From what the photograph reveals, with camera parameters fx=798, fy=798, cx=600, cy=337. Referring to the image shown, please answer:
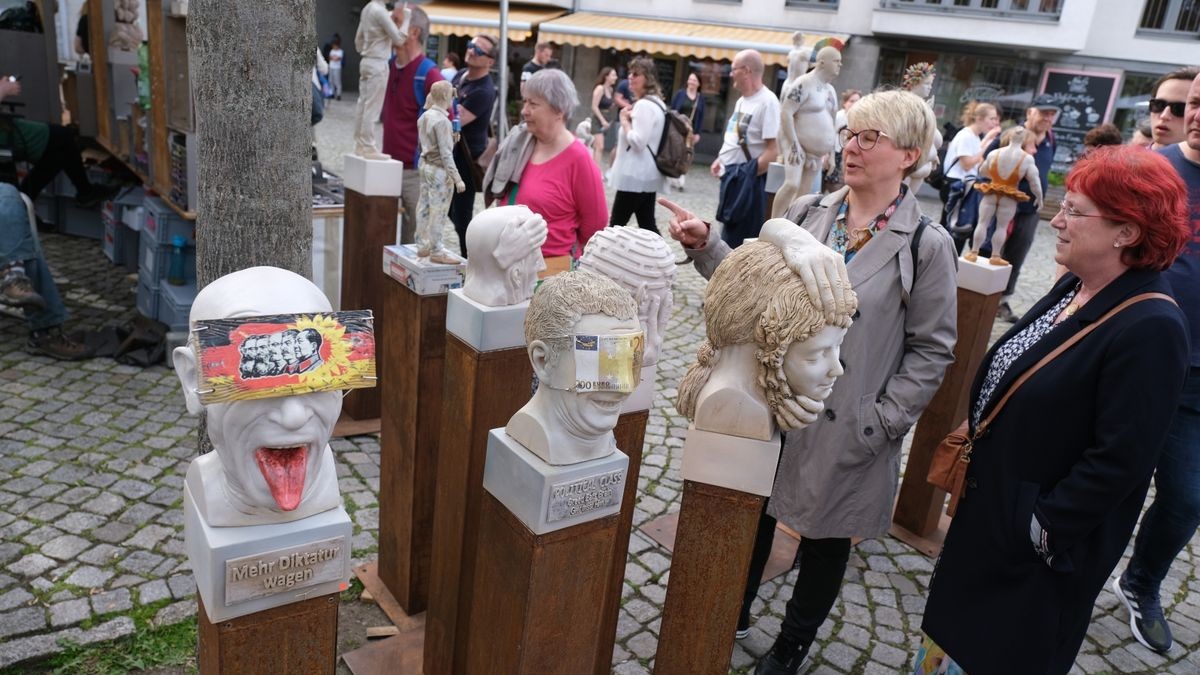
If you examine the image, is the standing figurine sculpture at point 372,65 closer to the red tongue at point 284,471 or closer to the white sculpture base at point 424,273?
the white sculpture base at point 424,273

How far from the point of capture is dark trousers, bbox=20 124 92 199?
704cm

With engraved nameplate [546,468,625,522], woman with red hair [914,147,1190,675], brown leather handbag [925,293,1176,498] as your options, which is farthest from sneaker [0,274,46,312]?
woman with red hair [914,147,1190,675]

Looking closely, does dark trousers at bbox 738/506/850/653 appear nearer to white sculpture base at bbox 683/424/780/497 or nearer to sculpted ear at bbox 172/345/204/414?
white sculpture base at bbox 683/424/780/497

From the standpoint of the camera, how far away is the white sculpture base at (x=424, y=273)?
9.87 ft

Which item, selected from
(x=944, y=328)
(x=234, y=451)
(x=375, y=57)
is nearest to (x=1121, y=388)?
(x=944, y=328)

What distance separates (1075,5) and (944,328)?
1735cm

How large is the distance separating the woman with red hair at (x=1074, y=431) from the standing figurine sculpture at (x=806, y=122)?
131 inches

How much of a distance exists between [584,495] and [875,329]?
117 centimetres

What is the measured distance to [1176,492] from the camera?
3217mm

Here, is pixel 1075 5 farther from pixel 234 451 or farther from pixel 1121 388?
pixel 234 451

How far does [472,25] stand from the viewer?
1825 centimetres

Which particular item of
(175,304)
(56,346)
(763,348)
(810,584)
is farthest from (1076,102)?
(56,346)

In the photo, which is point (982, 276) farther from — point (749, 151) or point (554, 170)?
point (749, 151)

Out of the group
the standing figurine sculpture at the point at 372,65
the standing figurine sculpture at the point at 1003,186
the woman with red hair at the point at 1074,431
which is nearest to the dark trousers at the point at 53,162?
the standing figurine sculpture at the point at 372,65
